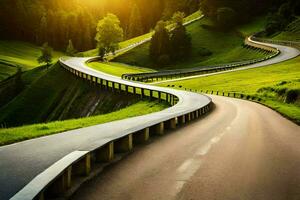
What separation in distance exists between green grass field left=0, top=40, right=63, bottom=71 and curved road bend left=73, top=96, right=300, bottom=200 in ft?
317

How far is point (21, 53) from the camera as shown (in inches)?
5231

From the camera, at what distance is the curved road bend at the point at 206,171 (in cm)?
830

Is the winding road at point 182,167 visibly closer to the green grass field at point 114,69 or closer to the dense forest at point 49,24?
the green grass field at point 114,69

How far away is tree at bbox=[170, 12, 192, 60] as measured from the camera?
337 ft

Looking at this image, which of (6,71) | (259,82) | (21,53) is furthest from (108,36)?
(259,82)

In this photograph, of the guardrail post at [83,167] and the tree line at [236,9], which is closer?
the guardrail post at [83,167]

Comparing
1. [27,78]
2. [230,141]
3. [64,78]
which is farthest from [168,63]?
[230,141]

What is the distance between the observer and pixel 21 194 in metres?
6.80

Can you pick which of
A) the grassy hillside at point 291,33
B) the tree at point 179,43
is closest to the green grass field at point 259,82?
the grassy hillside at point 291,33

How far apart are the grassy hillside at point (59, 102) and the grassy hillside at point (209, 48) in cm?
4022

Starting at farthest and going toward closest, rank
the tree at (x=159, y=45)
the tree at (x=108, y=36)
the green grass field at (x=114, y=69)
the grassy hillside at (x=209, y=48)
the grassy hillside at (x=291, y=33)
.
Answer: the tree at (x=108, y=36), the tree at (x=159, y=45), the grassy hillside at (x=291, y=33), the grassy hillside at (x=209, y=48), the green grass field at (x=114, y=69)

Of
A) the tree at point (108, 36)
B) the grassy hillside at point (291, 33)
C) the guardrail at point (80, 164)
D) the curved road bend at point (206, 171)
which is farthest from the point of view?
the tree at point (108, 36)

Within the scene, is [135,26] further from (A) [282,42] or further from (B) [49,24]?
(A) [282,42]

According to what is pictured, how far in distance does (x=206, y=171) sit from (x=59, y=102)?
141 ft
